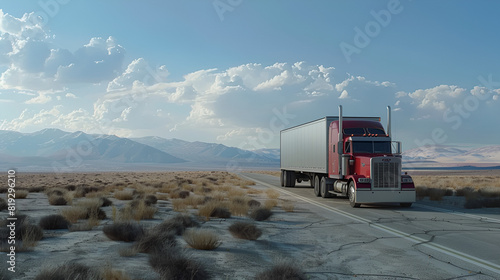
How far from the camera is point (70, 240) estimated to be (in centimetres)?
1013

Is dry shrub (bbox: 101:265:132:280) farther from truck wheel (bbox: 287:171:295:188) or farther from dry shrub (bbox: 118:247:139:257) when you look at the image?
truck wheel (bbox: 287:171:295:188)

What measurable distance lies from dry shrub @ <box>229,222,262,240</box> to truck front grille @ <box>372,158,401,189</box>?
8.83 m

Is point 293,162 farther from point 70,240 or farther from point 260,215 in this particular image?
point 70,240

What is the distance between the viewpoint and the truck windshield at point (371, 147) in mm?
19906

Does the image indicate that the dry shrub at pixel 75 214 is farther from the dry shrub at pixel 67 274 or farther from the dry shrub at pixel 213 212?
the dry shrub at pixel 67 274

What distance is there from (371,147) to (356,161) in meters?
1.01

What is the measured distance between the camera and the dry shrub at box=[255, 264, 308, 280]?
623 cm

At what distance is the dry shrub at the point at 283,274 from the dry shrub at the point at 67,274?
2393 millimetres

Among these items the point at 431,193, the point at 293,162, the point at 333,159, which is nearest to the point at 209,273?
the point at 333,159

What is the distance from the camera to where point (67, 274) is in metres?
5.94

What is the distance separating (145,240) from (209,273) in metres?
2.18

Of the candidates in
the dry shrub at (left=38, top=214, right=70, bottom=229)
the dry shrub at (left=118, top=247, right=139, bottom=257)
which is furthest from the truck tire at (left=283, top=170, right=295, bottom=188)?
the dry shrub at (left=118, top=247, right=139, bottom=257)

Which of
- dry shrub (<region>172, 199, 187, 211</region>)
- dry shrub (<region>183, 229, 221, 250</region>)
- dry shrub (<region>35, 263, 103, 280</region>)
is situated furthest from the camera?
dry shrub (<region>172, 199, 187, 211</region>)

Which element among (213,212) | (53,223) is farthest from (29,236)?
(213,212)
